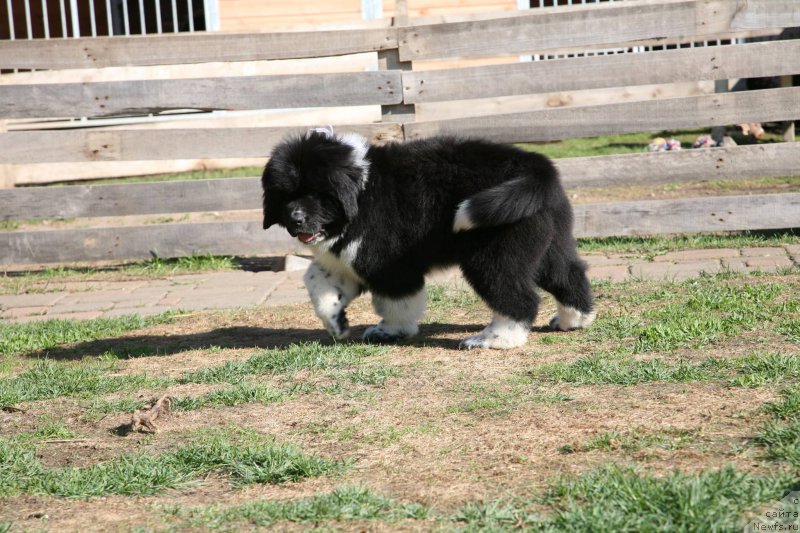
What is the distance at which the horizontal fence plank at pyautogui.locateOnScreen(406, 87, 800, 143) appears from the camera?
26.0ft

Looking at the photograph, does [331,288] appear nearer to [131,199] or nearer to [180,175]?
[131,199]

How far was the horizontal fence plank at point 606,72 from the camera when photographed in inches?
308

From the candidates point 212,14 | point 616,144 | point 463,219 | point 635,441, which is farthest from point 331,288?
point 212,14

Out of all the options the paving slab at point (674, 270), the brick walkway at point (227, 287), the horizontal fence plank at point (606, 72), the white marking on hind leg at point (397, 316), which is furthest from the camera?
the horizontal fence plank at point (606, 72)

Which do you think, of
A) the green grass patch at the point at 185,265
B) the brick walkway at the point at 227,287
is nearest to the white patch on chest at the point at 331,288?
the brick walkway at the point at 227,287

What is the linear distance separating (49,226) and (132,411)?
6508 mm

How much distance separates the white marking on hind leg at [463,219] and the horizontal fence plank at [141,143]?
3.15 m

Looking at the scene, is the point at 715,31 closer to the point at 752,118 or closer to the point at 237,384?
the point at 752,118

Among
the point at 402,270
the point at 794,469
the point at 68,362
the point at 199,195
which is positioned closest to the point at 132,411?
→ the point at 68,362

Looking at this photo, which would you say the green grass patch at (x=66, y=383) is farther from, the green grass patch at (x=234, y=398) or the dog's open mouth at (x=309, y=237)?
the dog's open mouth at (x=309, y=237)

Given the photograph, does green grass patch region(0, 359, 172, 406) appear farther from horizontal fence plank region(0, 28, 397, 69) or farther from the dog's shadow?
horizontal fence plank region(0, 28, 397, 69)

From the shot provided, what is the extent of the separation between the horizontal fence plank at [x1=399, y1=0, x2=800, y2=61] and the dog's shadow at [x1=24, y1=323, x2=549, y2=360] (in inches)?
119

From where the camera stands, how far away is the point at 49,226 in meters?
10.3

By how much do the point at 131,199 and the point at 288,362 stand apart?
3929 mm
